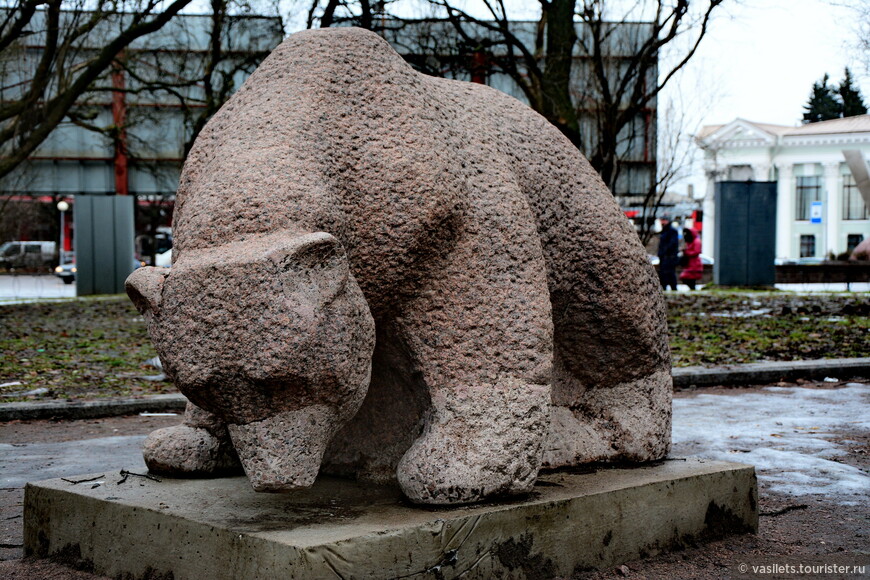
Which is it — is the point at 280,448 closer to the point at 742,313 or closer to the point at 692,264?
the point at 742,313

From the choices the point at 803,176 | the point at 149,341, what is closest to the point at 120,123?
the point at 149,341

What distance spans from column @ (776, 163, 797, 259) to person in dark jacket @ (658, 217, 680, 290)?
1671 inches

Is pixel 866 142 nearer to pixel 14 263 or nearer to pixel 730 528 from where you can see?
pixel 14 263

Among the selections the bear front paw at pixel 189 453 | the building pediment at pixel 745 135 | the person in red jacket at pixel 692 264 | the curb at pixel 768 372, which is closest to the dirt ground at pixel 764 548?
the bear front paw at pixel 189 453

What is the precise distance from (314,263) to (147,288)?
19.0 inches

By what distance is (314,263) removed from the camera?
8.69 ft

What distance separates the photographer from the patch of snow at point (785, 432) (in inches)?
200

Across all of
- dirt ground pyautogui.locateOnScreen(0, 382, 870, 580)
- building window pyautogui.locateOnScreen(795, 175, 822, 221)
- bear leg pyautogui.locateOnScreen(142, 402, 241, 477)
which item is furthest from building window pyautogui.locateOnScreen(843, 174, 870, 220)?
bear leg pyautogui.locateOnScreen(142, 402, 241, 477)

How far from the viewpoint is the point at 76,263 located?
23375 mm

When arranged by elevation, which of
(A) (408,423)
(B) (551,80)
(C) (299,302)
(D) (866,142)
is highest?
(D) (866,142)

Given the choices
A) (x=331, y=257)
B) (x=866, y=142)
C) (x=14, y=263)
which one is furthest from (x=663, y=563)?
(x=866, y=142)

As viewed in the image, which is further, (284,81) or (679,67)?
(679,67)

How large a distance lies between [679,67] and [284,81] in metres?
12.4

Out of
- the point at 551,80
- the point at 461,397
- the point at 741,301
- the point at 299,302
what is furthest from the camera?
the point at 741,301
